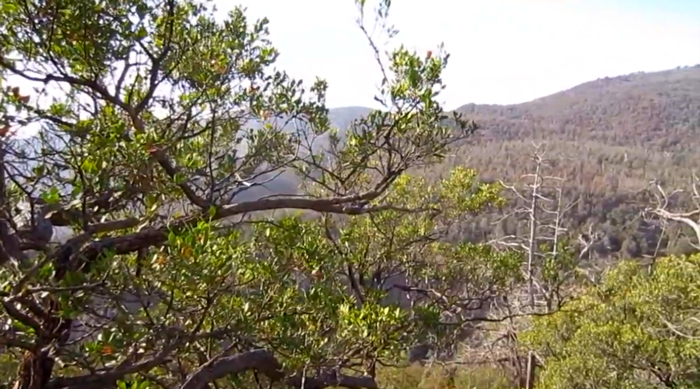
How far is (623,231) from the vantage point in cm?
4231

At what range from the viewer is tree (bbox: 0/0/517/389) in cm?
213

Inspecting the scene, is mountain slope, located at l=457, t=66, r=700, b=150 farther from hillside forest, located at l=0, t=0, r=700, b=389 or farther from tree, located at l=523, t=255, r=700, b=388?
hillside forest, located at l=0, t=0, r=700, b=389

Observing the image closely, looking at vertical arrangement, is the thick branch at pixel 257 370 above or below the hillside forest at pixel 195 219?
below

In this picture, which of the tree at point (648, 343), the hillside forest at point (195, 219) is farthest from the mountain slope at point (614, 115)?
the hillside forest at point (195, 219)

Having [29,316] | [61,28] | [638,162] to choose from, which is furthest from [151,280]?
[638,162]

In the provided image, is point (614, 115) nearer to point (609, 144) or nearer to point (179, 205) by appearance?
point (609, 144)

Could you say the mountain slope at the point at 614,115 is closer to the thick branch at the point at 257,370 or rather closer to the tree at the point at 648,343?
the tree at the point at 648,343

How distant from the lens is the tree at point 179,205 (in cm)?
213

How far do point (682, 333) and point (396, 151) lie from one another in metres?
6.35

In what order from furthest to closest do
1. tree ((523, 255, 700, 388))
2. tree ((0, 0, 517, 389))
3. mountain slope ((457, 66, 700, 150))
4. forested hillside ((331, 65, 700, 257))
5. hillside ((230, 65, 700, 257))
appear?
mountain slope ((457, 66, 700, 150))
hillside ((230, 65, 700, 257))
forested hillside ((331, 65, 700, 257))
tree ((523, 255, 700, 388))
tree ((0, 0, 517, 389))

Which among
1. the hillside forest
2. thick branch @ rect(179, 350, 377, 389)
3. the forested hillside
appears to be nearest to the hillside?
the forested hillside

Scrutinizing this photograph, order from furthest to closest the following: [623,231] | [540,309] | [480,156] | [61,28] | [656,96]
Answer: [656,96] < [480,156] < [623,231] < [540,309] < [61,28]

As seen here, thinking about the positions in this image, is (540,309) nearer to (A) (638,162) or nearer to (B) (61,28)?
(B) (61,28)

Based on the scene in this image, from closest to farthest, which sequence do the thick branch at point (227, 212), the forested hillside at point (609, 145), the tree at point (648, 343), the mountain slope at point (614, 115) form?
the thick branch at point (227, 212) → the tree at point (648, 343) → the forested hillside at point (609, 145) → the mountain slope at point (614, 115)
